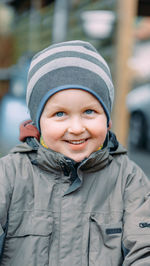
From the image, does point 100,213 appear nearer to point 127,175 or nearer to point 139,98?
point 127,175

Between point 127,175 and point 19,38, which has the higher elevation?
point 19,38

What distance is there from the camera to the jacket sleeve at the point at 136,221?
1.76 m

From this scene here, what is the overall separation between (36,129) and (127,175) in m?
0.45

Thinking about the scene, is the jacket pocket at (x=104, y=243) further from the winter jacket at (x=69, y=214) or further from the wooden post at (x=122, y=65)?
the wooden post at (x=122, y=65)

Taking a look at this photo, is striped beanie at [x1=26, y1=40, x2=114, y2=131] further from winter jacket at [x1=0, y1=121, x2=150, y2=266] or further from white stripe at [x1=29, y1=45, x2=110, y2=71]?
winter jacket at [x1=0, y1=121, x2=150, y2=266]

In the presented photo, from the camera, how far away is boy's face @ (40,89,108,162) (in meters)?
1.80

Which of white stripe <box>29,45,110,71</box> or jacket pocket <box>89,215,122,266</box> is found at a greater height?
white stripe <box>29,45,110,71</box>

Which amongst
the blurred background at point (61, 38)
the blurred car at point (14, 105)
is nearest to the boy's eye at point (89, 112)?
the blurred background at point (61, 38)

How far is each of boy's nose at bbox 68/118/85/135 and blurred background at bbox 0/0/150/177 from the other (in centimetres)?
213

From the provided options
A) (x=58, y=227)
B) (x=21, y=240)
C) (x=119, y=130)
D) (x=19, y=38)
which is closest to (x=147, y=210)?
(x=58, y=227)

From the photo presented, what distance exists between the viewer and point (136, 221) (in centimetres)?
184

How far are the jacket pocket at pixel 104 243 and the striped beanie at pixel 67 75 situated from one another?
0.45 metres

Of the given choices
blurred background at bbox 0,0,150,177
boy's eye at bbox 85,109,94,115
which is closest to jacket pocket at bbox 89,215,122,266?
boy's eye at bbox 85,109,94,115

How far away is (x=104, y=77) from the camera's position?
1881mm
